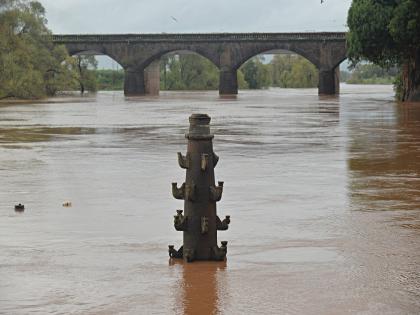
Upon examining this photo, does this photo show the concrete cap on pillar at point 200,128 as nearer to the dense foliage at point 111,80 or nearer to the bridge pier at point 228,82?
the bridge pier at point 228,82

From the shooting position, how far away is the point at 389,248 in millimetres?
8906

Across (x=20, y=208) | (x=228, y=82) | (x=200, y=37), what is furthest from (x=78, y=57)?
(x=20, y=208)

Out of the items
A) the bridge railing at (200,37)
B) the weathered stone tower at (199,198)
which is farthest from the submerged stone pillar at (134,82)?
the weathered stone tower at (199,198)

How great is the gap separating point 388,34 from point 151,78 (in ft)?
174

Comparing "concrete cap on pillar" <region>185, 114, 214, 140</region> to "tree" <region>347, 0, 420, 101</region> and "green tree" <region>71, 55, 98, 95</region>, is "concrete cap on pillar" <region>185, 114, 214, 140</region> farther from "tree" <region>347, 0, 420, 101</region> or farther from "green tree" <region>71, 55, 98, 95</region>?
"green tree" <region>71, 55, 98, 95</region>

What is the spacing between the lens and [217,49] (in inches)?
3713

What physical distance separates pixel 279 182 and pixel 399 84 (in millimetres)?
50184

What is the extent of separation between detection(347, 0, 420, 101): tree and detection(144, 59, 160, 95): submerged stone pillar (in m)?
45.6

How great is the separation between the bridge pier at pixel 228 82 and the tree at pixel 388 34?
3869 cm

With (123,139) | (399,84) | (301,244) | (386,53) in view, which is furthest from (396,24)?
(301,244)

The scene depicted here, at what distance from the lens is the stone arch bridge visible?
88.3 metres

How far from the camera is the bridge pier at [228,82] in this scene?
95438mm

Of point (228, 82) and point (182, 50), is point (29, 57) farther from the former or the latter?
point (228, 82)

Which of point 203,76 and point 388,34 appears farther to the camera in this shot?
point 203,76
